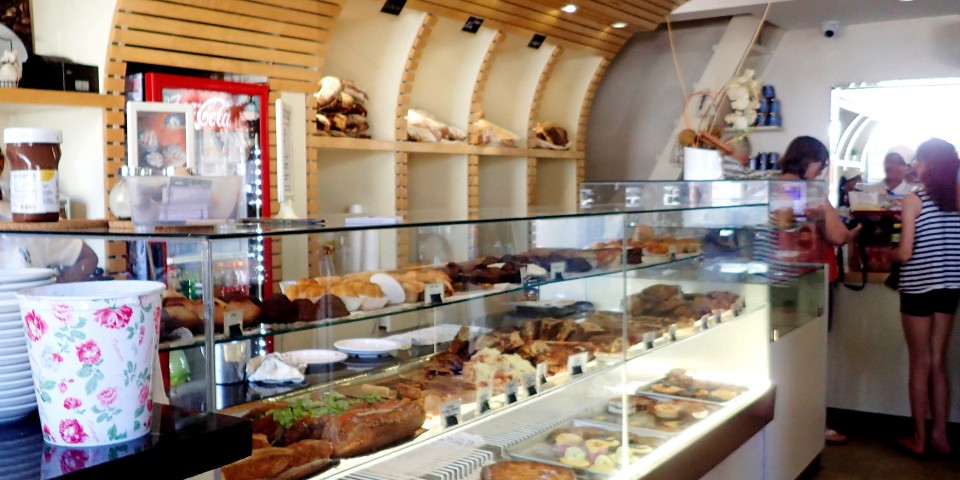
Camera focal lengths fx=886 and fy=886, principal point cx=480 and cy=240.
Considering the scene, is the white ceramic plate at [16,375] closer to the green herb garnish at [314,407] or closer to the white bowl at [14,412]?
the white bowl at [14,412]

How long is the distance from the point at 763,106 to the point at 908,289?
289 centimetres

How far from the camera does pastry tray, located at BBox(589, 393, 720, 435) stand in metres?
2.97

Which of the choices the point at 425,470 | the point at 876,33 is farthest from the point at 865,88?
the point at 425,470

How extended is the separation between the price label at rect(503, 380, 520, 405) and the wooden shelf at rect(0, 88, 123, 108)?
2.12 m

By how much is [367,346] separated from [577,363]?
801 millimetres

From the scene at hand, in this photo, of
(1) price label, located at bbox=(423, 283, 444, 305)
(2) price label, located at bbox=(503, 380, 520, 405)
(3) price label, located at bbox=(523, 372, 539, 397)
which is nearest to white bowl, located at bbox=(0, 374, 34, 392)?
Result: (1) price label, located at bbox=(423, 283, 444, 305)

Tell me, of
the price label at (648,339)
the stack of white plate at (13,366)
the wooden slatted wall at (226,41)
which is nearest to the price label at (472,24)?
the wooden slatted wall at (226,41)

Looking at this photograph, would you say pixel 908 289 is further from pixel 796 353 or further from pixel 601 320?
pixel 601 320

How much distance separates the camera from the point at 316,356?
2.06m

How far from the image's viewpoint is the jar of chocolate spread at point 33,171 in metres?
1.43

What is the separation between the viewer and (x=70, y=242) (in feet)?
4.90

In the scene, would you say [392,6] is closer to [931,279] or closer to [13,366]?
[931,279]

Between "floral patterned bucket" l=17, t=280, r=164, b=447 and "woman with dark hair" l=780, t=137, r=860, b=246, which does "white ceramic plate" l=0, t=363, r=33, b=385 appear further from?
"woman with dark hair" l=780, t=137, r=860, b=246

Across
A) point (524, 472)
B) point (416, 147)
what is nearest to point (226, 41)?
point (416, 147)
